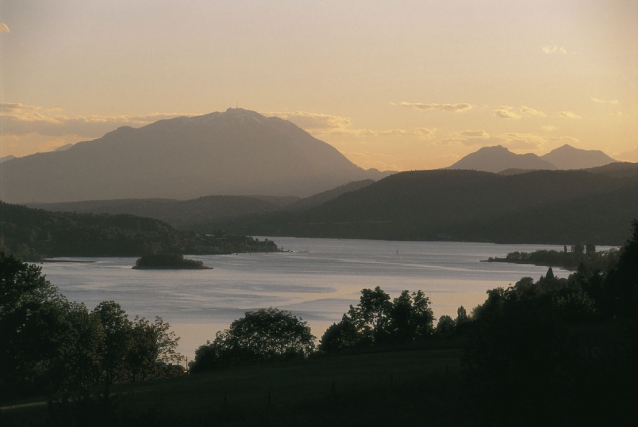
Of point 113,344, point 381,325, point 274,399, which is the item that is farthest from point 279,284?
point 274,399

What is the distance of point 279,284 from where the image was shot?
82625mm

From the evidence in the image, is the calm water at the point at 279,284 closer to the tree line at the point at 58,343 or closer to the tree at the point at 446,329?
the tree line at the point at 58,343

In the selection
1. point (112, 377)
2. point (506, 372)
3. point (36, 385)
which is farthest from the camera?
point (112, 377)

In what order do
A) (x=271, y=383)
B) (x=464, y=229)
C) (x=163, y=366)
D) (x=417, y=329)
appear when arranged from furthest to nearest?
(x=464, y=229) < (x=417, y=329) < (x=163, y=366) < (x=271, y=383)

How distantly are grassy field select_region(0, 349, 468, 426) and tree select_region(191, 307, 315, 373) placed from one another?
1074 cm

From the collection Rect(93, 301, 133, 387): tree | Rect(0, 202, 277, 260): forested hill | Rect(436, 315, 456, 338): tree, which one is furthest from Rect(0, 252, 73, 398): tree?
Rect(0, 202, 277, 260): forested hill

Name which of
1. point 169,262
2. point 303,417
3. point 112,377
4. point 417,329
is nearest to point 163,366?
point 112,377

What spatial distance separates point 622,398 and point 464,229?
17305 centimetres

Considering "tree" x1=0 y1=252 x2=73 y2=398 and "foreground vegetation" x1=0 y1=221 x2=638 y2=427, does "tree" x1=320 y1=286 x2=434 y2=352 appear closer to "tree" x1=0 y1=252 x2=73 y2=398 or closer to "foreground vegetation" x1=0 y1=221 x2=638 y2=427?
"foreground vegetation" x1=0 y1=221 x2=638 y2=427

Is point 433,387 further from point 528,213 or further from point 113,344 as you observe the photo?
point 528,213

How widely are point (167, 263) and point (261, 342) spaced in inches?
3547

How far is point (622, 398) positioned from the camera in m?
13.3

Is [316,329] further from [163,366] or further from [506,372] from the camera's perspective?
[506,372]

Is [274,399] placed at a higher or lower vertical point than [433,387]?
lower
